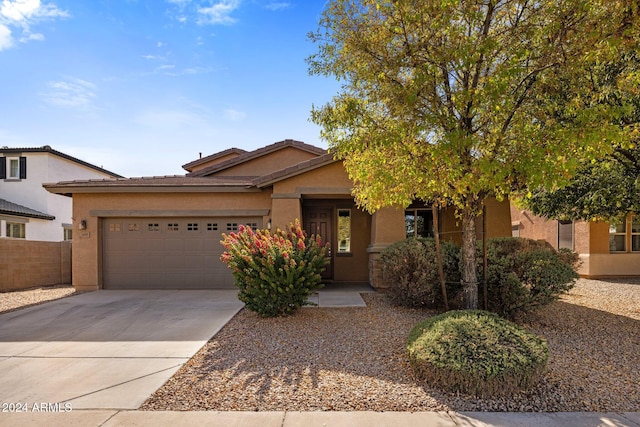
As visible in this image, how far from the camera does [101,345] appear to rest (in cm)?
593

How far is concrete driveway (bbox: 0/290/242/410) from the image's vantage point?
4.25 metres

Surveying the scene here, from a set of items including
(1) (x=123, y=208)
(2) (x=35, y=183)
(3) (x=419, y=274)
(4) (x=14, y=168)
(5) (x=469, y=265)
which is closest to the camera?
(5) (x=469, y=265)

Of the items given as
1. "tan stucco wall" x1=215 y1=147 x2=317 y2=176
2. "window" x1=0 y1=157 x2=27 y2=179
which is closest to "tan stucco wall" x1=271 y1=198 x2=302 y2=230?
"tan stucco wall" x1=215 y1=147 x2=317 y2=176

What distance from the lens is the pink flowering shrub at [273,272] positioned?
22.8 ft

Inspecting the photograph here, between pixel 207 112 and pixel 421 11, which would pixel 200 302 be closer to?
pixel 207 112

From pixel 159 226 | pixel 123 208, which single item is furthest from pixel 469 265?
pixel 123 208

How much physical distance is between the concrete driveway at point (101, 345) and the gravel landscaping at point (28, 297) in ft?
1.88

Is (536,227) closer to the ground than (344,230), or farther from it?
closer to the ground

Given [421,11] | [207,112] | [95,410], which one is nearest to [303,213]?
[207,112]

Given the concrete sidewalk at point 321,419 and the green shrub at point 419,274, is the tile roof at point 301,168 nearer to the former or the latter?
the green shrub at point 419,274

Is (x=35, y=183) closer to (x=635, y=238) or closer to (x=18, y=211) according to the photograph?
(x=18, y=211)

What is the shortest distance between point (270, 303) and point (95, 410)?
3.54m

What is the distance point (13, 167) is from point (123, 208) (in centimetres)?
1507

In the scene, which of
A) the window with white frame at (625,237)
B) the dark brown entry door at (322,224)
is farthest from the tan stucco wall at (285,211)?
the window with white frame at (625,237)
